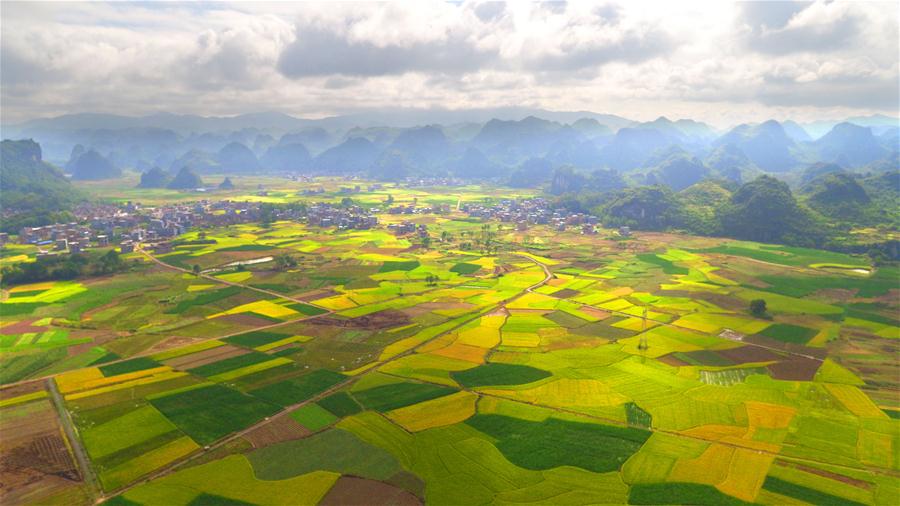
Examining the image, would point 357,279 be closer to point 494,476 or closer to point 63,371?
point 63,371

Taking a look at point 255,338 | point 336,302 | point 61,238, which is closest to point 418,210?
point 61,238

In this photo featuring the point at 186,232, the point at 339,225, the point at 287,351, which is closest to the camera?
the point at 287,351

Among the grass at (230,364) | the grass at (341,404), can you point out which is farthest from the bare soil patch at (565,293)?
the grass at (230,364)

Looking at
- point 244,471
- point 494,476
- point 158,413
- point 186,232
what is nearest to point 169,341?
point 158,413

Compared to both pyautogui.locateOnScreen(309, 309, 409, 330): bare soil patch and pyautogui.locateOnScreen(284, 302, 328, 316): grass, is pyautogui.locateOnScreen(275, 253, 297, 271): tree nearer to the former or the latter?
pyautogui.locateOnScreen(284, 302, 328, 316): grass

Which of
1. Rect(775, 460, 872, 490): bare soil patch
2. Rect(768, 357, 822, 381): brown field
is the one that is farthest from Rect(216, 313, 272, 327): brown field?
Rect(768, 357, 822, 381): brown field

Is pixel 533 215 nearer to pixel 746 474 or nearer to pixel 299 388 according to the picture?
pixel 299 388
